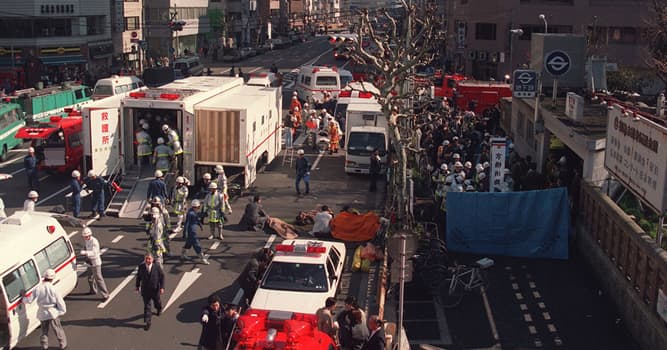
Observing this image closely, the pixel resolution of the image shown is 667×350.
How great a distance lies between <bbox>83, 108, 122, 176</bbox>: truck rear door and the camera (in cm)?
2339

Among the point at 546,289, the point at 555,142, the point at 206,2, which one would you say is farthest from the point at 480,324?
the point at 206,2

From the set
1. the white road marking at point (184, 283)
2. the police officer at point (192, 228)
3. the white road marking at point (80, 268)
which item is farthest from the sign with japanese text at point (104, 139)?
the white road marking at point (184, 283)

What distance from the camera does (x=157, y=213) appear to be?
17609 mm

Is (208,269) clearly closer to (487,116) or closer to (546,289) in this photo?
(546,289)

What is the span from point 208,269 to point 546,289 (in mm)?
7772

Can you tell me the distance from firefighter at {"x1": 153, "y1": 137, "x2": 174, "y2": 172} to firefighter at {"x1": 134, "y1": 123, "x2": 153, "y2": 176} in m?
0.54

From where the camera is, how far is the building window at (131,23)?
73.1m

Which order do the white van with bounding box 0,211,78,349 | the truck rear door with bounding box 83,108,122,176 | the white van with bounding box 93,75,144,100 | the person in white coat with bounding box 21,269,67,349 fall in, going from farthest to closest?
the white van with bounding box 93,75,144,100, the truck rear door with bounding box 83,108,122,176, the person in white coat with bounding box 21,269,67,349, the white van with bounding box 0,211,78,349

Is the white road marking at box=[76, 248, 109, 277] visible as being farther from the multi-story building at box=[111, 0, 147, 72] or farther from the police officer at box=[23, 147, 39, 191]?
the multi-story building at box=[111, 0, 147, 72]

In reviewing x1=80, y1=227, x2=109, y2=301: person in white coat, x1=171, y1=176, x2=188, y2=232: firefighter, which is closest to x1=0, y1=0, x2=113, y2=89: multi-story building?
x1=171, y1=176, x2=188, y2=232: firefighter

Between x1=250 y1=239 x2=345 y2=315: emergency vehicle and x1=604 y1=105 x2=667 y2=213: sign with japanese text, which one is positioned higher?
x1=604 y1=105 x2=667 y2=213: sign with japanese text

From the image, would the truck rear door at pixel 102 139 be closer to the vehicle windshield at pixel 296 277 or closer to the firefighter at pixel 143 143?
the firefighter at pixel 143 143

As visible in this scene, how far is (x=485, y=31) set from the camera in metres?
63.8

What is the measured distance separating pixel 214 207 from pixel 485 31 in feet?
154
